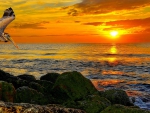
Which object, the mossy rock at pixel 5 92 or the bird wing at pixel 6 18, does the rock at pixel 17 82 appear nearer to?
the mossy rock at pixel 5 92

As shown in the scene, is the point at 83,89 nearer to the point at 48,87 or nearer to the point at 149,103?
the point at 48,87

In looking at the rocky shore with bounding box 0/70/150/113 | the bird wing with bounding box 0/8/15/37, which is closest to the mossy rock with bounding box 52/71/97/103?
the rocky shore with bounding box 0/70/150/113

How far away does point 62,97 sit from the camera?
42.7ft

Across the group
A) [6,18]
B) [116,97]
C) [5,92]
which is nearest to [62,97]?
[116,97]

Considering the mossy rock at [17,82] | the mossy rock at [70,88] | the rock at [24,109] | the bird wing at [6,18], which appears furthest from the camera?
the mossy rock at [17,82]

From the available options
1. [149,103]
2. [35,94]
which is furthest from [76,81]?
[149,103]

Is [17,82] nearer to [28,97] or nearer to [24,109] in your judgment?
[28,97]

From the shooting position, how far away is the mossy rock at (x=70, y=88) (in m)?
13.0

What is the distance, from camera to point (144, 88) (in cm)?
2284

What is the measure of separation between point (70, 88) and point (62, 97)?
0.65m

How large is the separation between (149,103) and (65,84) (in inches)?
278

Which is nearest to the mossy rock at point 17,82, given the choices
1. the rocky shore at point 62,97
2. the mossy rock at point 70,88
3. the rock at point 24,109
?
the rocky shore at point 62,97

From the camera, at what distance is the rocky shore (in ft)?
17.4

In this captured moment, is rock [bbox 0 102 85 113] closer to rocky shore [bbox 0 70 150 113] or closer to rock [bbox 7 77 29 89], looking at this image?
rocky shore [bbox 0 70 150 113]
